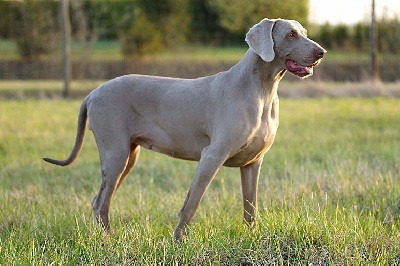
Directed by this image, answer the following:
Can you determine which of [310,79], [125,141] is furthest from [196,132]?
[310,79]

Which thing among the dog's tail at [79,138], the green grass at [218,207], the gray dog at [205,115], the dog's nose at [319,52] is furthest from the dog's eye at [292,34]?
the dog's tail at [79,138]

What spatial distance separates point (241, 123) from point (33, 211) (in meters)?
2.11

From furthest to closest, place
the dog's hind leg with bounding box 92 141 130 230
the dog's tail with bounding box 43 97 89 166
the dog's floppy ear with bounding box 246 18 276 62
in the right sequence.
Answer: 1. the dog's tail with bounding box 43 97 89 166
2. the dog's hind leg with bounding box 92 141 130 230
3. the dog's floppy ear with bounding box 246 18 276 62

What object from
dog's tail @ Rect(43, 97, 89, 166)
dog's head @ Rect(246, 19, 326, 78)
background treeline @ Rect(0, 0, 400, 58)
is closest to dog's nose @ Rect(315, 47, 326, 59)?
dog's head @ Rect(246, 19, 326, 78)

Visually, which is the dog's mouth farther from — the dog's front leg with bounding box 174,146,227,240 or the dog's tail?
the dog's tail

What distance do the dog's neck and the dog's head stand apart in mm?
75

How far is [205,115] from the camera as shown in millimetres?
5289

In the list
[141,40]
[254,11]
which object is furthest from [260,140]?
[254,11]

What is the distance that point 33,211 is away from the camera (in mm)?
5922

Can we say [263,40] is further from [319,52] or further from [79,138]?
[79,138]

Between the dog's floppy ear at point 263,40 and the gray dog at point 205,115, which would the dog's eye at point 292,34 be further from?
the dog's floppy ear at point 263,40

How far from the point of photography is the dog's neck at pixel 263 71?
16.9ft

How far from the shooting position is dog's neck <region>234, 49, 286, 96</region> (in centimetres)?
514

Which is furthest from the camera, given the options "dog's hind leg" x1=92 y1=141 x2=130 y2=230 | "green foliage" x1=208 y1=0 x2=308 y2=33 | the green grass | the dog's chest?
"green foliage" x1=208 y1=0 x2=308 y2=33
